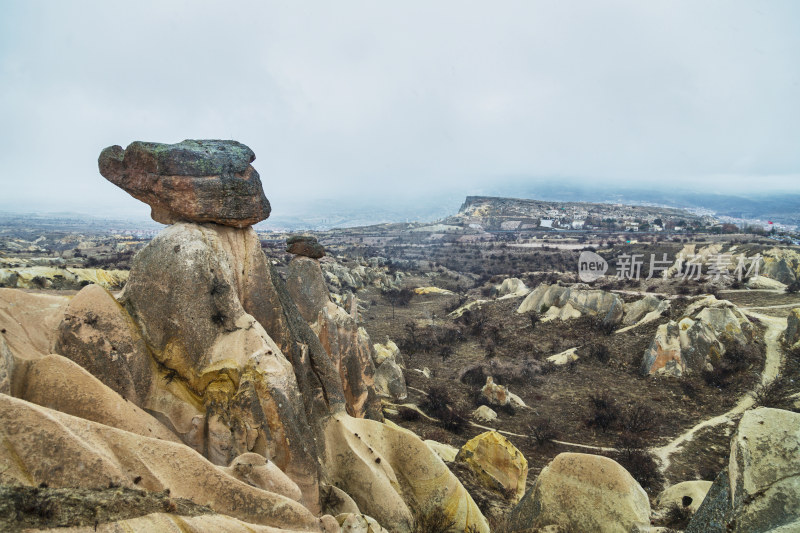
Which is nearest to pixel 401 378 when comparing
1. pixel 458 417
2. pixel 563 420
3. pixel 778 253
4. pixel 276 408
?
pixel 458 417

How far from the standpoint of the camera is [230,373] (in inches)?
252

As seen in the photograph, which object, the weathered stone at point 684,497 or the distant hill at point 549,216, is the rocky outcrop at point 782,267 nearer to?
the weathered stone at point 684,497

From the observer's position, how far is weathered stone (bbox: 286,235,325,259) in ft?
39.4

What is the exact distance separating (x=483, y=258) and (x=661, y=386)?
5610cm

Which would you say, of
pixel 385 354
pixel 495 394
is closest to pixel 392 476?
pixel 495 394

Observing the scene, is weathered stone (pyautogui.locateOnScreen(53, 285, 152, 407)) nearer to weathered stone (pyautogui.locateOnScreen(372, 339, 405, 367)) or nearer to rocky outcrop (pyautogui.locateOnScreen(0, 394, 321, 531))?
rocky outcrop (pyautogui.locateOnScreen(0, 394, 321, 531))

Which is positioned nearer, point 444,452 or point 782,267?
point 444,452

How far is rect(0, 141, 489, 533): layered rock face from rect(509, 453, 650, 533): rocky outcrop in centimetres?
153

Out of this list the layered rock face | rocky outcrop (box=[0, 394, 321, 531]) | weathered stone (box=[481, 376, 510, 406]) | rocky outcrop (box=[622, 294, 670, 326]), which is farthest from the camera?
rocky outcrop (box=[622, 294, 670, 326])

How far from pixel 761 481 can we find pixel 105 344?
835 centimetres

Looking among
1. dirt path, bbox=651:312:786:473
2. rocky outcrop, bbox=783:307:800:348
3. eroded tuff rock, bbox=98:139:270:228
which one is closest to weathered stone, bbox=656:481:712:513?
dirt path, bbox=651:312:786:473

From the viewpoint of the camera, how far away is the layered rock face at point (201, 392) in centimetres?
429

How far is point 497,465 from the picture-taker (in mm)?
11094

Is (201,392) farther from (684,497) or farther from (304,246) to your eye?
(684,497)
